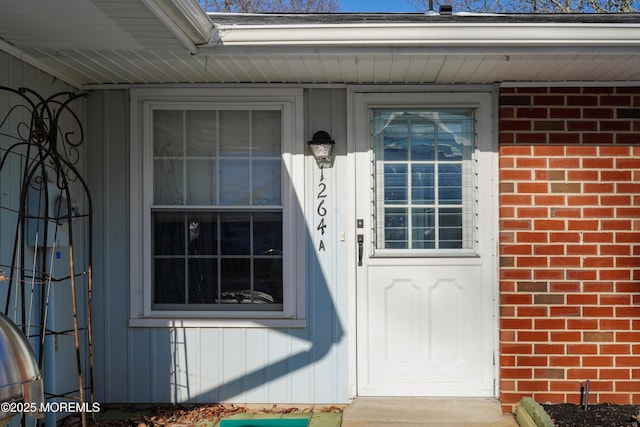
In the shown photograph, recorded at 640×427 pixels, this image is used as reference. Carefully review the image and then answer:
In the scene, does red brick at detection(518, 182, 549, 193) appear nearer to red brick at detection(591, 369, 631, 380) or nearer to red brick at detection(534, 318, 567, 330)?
red brick at detection(534, 318, 567, 330)

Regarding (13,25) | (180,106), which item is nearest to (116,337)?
(180,106)

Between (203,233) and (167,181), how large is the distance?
474 millimetres

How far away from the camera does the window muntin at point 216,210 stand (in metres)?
4.93

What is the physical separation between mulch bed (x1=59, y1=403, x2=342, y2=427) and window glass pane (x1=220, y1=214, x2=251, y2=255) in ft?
3.74

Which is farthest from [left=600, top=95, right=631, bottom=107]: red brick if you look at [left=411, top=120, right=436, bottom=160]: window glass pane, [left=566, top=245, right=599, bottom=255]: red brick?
[left=411, top=120, right=436, bottom=160]: window glass pane

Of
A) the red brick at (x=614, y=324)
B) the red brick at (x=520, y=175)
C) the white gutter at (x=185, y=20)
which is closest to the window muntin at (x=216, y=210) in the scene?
the white gutter at (x=185, y=20)

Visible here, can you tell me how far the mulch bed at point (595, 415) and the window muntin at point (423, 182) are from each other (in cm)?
127

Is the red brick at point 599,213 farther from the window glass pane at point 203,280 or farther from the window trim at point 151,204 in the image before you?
the window glass pane at point 203,280

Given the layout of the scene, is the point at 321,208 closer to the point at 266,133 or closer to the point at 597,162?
the point at 266,133

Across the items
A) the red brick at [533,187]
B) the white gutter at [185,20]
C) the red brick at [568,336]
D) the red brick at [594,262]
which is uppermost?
the white gutter at [185,20]

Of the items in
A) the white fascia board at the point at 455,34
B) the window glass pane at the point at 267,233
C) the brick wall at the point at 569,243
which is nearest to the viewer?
the white fascia board at the point at 455,34

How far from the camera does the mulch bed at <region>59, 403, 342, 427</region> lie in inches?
179

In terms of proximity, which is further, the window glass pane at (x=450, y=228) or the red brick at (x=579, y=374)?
the window glass pane at (x=450, y=228)

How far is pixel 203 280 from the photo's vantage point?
4.96 metres
